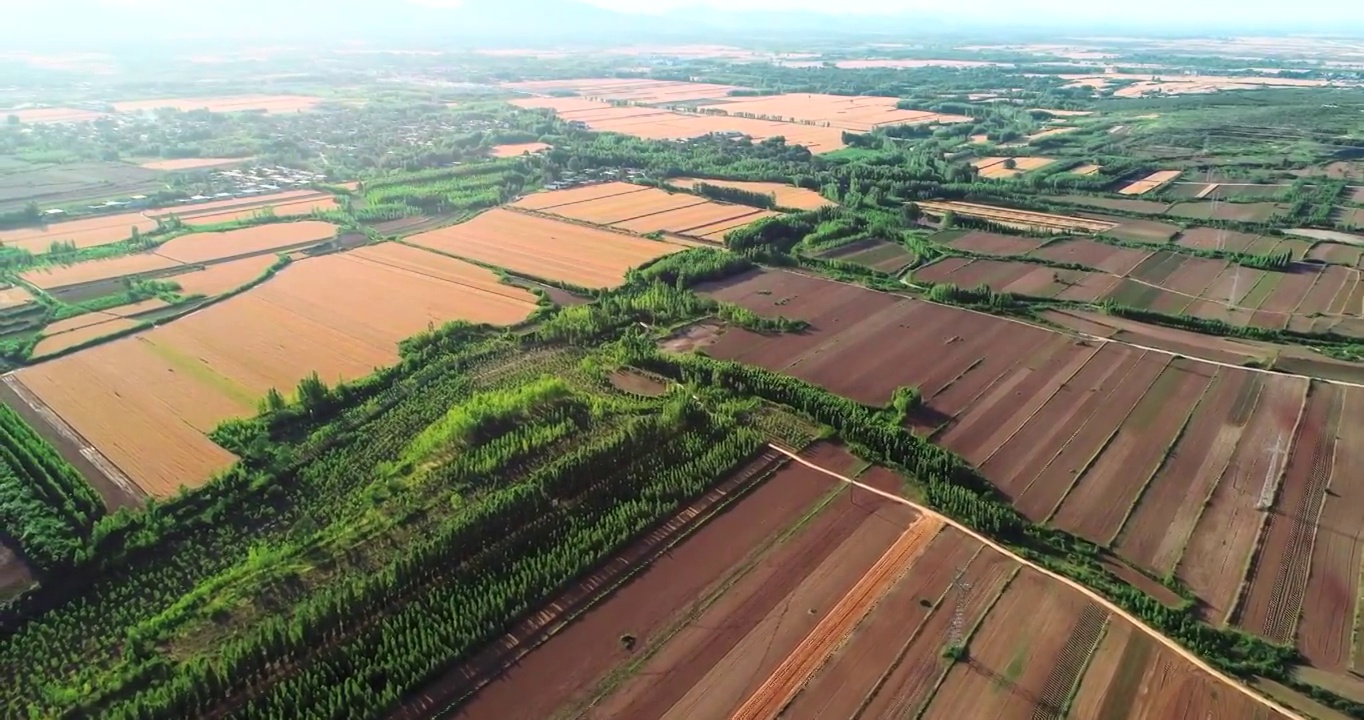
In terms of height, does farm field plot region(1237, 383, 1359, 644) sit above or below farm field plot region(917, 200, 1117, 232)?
below

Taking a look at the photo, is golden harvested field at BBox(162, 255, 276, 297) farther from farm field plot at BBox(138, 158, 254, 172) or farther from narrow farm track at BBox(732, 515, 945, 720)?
narrow farm track at BBox(732, 515, 945, 720)

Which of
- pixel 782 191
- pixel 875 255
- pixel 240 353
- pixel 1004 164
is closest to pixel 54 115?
pixel 240 353

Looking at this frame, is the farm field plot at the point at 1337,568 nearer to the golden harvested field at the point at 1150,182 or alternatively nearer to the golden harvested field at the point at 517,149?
the golden harvested field at the point at 1150,182

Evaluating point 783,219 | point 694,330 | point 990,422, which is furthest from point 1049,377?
point 783,219

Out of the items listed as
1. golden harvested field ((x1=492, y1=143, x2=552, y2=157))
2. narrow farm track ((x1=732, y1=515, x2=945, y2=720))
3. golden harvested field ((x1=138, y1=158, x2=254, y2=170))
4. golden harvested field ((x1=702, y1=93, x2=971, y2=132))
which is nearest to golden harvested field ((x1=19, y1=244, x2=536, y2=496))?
narrow farm track ((x1=732, y1=515, x2=945, y2=720))

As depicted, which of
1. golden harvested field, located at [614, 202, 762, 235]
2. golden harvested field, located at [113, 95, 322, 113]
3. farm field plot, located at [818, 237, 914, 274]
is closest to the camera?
farm field plot, located at [818, 237, 914, 274]

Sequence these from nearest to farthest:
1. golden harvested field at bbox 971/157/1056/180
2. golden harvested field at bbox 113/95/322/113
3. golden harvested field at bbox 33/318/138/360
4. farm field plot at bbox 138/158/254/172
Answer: golden harvested field at bbox 33/318/138/360
golden harvested field at bbox 971/157/1056/180
farm field plot at bbox 138/158/254/172
golden harvested field at bbox 113/95/322/113

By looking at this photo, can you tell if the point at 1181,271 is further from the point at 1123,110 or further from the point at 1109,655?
the point at 1123,110
